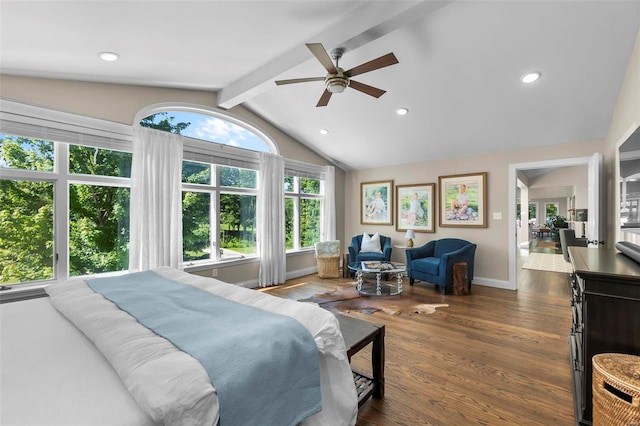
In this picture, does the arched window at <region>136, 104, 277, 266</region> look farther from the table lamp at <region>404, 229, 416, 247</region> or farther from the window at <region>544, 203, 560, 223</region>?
the window at <region>544, 203, 560, 223</region>

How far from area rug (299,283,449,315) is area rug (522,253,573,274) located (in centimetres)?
408

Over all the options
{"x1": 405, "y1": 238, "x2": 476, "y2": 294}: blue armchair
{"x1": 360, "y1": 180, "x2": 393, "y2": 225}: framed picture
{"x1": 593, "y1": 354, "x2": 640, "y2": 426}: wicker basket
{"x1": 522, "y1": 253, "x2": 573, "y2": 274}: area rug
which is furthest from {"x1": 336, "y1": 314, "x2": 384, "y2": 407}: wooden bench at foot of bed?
{"x1": 522, "y1": 253, "x2": 573, "y2": 274}: area rug

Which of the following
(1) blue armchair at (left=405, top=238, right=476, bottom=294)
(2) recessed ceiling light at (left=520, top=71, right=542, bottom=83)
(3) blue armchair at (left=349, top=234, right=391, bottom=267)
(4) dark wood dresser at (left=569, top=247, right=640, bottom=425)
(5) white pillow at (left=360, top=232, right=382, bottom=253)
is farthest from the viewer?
(5) white pillow at (left=360, top=232, right=382, bottom=253)

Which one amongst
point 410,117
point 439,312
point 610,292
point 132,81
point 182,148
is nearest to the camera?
point 610,292

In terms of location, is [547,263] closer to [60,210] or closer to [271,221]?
[271,221]

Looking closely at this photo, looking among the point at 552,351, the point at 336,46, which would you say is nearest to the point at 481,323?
the point at 552,351

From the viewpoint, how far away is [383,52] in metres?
3.02

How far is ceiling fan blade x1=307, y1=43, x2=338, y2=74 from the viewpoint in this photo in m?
2.09

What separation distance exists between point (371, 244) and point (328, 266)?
0.94 metres

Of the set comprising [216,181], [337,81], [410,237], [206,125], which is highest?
[206,125]

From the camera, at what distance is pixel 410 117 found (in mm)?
4219

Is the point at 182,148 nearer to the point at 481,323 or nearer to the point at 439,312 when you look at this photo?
the point at 439,312

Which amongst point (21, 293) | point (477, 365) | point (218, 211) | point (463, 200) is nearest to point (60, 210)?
point (21, 293)

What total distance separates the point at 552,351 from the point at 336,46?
335cm
